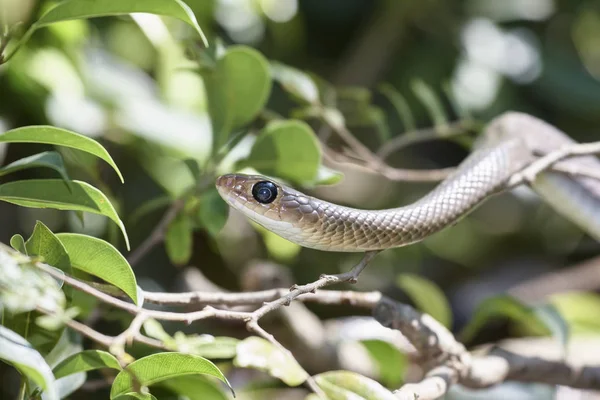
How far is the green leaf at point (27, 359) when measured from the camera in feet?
2.54

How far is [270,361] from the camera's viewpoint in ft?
3.99

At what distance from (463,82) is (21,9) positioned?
1647 mm

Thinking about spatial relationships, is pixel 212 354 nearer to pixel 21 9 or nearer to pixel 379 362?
pixel 379 362

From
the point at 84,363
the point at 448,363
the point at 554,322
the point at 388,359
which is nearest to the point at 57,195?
the point at 84,363

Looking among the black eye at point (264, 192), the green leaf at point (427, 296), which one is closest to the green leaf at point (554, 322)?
the green leaf at point (427, 296)

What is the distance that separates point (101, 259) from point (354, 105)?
1.35 metres

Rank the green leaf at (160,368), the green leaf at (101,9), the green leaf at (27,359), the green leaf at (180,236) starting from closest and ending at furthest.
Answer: the green leaf at (27,359), the green leaf at (160,368), the green leaf at (101,9), the green leaf at (180,236)

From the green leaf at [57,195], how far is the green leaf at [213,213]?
1.21 feet

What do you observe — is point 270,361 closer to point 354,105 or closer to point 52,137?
point 52,137

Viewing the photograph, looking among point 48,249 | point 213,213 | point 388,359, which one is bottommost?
point 388,359

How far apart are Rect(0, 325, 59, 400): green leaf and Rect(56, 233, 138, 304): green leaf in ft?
0.69

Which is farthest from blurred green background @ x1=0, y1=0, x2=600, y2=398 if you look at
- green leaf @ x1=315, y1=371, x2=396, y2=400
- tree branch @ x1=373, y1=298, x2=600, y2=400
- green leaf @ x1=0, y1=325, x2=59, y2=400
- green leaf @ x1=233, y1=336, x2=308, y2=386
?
green leaf @ x1=0, y1=325, x2=59, y2=400

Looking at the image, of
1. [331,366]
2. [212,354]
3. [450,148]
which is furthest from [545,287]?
[212,354]

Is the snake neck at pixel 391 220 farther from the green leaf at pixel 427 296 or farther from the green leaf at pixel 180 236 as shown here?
the green leaf at pixel 427 296
